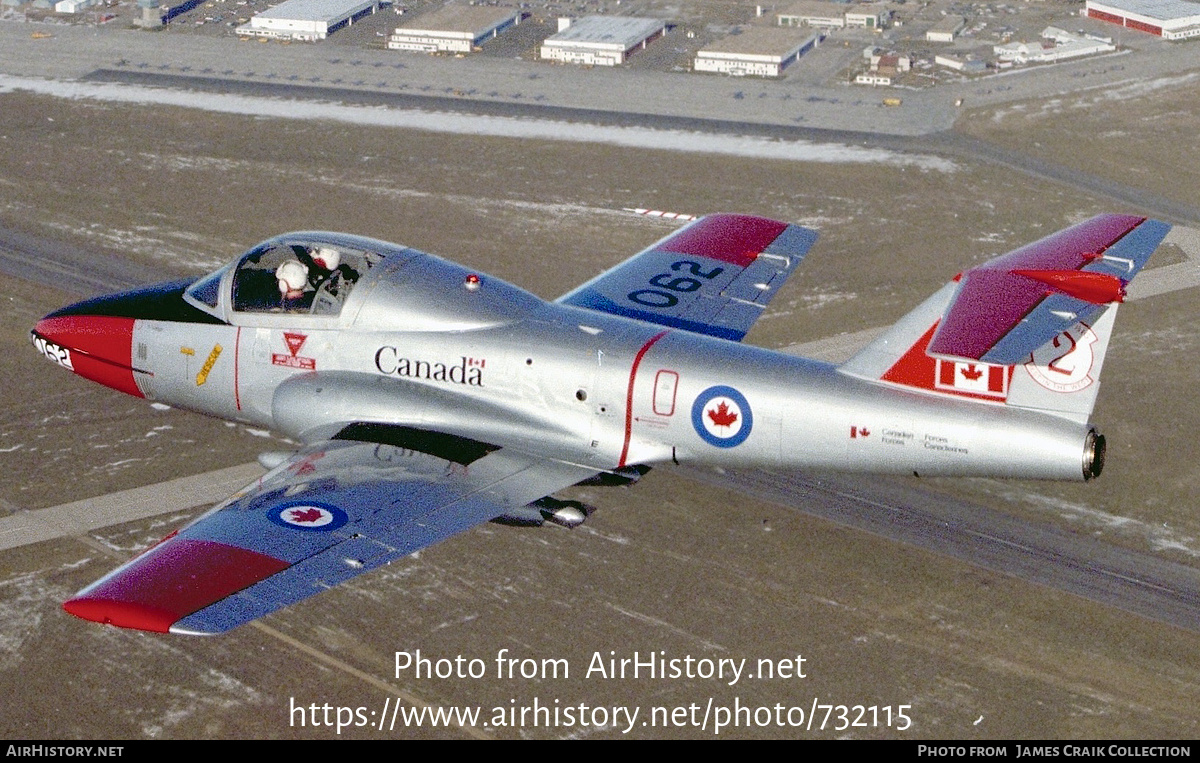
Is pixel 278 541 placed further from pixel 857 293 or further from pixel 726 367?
pixel 857 293

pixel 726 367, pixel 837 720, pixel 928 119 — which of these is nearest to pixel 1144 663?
pixel 837 720

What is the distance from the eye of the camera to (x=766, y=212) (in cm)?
4650

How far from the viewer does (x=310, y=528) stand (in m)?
22.0

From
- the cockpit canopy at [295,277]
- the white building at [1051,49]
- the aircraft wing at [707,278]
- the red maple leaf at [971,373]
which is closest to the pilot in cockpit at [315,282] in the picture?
the cockpit canopy at [295,277]

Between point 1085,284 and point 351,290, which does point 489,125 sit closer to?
point 351,290

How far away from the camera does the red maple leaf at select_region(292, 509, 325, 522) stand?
875 inches

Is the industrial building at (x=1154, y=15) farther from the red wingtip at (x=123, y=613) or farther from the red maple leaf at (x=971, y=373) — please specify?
the red wingtip at (x=123, y=613)

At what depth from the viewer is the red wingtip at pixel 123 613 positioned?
18938mm

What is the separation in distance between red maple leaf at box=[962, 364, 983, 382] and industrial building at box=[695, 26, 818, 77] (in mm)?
41473

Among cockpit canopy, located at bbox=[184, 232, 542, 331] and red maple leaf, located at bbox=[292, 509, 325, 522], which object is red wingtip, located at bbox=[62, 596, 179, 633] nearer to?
red maple leaf, located at bbox=[292, 509, 325, 522]

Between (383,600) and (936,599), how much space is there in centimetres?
990

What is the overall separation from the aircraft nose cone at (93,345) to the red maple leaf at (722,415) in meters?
11.6

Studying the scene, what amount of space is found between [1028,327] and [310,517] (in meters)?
11.4

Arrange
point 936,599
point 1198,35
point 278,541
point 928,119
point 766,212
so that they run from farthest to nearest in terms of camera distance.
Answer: point 1198,35, point 928,119, point 766,212, point 936,599, point 278,541
